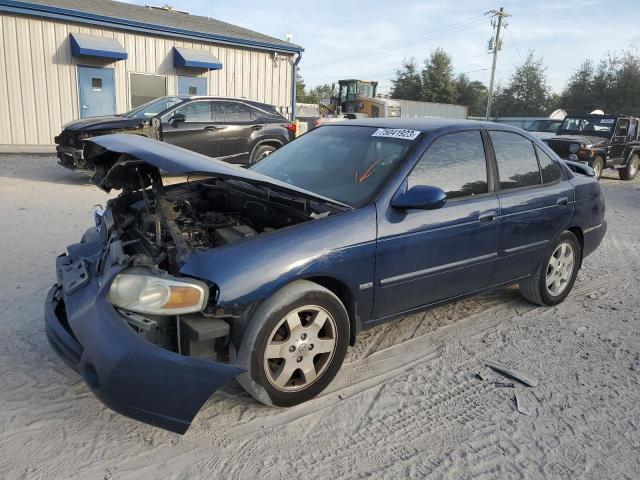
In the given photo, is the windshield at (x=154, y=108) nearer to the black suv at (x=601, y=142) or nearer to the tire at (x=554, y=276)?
the tire at (x=554, y=276)

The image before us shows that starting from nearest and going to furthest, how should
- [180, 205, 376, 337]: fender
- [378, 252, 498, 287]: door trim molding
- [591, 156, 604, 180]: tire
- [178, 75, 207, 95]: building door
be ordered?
[180, 205, 376, 337]: fender
[378, 252, 498, 287]: door trim molding
[591, 156, 604, 180]: tire
[178, 75, 207, 95]: building door

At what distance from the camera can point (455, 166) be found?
3656mm

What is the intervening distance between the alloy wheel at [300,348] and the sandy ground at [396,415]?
0.19 metres

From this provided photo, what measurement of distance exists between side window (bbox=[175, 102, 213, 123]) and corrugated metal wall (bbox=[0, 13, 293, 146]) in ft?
21.4

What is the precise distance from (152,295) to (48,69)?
47.1ft

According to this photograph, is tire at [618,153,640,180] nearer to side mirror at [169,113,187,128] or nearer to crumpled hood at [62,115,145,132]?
side mirror at [169,113,187,128]

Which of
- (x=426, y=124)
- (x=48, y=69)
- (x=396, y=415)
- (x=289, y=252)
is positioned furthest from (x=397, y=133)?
(x=48, y=69)

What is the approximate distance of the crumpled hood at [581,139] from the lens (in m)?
13.0

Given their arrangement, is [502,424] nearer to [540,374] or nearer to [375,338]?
[540,374]

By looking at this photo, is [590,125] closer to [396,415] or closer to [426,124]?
[426,124]

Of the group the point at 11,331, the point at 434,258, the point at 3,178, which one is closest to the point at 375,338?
the point at 434,258

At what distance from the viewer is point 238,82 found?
58.5 feet

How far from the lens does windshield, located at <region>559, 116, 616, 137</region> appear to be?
1415 centimetres

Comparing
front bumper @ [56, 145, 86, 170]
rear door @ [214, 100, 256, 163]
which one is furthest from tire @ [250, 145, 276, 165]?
front bumper @ [56, 145, 86, 170]
